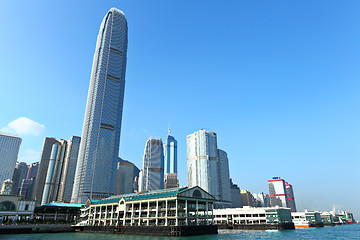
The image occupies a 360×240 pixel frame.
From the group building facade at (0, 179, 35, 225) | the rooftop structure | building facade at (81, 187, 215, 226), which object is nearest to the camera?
building facade at (81, 187, 215, 226)

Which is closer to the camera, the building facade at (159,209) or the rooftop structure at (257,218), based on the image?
the building facade at (159,209)

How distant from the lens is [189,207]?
4094 inches

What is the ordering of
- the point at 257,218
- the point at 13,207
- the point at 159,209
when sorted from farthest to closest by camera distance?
the point at 257,218
the point at 13,207
the point at 159,209

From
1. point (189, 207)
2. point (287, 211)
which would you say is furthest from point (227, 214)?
point (189, 207)

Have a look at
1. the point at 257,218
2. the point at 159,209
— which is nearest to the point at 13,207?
the point at 159,209

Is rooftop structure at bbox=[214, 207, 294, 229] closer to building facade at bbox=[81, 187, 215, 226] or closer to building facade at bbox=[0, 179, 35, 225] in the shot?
building facade at bbox=[81, 187, 215, 226]

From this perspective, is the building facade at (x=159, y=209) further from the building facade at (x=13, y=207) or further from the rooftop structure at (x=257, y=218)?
the rooftop structure at (x=257, y=218)

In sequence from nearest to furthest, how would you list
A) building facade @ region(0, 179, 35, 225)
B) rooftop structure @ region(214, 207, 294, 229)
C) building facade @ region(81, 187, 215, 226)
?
1. building facade @ region(81, 187, 215, 226)
2. building facade @ region(0, 179, 35, 225)
3. rooftop structure @ region(214, 207, 294, 229)

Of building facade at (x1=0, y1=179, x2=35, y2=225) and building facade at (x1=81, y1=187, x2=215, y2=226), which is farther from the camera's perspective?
building facade at (x1=0, y1=179, x2=35, y2=225)

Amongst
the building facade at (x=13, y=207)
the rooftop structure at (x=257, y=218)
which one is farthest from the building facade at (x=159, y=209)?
the rooftop structure at (x=257, y=218)

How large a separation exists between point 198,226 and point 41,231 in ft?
254

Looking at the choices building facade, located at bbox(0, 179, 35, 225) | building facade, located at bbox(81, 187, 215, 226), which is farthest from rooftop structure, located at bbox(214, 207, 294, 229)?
building facade, located at bbox(0, 179, 35, 225)

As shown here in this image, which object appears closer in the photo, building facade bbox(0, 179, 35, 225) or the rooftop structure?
building facade bbox(0, 179, 35, 225)

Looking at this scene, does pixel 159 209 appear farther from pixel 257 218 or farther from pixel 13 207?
pixel 257 218
